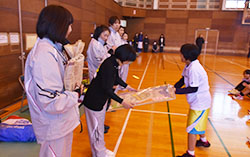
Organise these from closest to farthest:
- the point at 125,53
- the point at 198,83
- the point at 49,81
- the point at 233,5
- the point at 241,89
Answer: the point at 49,81 < the point at 125,53 < the point at 198,83 < the point at 241,89 < the point at 233,5

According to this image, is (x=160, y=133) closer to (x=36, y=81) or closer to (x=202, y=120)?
(x=202, y=120)

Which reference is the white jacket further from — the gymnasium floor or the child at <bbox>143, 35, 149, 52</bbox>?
the child at <bbox>143, 35, 149, 52</bbox>

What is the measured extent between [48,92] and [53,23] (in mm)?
391

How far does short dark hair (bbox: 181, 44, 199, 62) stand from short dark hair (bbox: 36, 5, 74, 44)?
1330mm

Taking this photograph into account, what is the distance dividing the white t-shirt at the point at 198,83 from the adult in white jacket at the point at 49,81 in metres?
1.30

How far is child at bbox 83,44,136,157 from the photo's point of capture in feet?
5.93

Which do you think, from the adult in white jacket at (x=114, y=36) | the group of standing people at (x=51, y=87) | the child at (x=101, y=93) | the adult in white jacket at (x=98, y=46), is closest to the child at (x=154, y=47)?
the adult in white jacket at (x=114, y=36)

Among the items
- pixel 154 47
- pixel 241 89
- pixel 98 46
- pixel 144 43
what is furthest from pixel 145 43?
pixel 98 46

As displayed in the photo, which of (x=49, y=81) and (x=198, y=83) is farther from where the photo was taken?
(x=198, y=83)

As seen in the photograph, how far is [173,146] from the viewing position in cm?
260

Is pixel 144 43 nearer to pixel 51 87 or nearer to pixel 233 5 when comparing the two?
pixel 233 5

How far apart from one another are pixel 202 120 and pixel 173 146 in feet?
2.10

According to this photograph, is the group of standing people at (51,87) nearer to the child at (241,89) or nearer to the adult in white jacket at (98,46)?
the adult in white jacket at (98,46)

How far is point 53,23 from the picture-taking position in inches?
43.2
